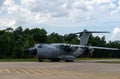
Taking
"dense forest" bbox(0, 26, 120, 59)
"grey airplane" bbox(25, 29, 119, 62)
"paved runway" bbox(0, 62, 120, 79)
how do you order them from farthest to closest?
"dense forest" bbox(0, 26, 120, 59), "grey airplane" bbox(25, 29, 119, 62), "paved runway" bbox(0, 62, 120, 79)

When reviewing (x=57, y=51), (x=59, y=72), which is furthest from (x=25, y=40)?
(x=59, y=72)

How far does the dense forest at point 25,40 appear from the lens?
117 meters

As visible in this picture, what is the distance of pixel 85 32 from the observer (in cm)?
7631

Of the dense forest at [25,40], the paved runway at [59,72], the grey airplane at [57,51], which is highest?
the dense forest at [25,40]

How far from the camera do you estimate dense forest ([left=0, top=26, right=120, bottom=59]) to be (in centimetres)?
11669

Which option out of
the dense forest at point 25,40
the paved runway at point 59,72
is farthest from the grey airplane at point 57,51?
the dense forest at point 25,40

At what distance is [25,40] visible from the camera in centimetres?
12100

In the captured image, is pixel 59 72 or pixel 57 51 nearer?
pixel 59 72

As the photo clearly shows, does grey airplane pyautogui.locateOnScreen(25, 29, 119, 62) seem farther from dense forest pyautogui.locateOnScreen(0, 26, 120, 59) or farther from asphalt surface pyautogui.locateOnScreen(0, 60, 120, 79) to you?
dense forest pyautogui.locateOnScreen(0, 26, 120, 59)

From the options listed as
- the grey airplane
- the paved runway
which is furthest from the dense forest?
the paved runway

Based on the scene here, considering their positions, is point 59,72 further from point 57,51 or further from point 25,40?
point 25,40

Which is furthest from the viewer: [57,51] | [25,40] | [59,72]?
[25,40]

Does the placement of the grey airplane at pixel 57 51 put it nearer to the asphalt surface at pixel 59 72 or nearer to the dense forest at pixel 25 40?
the asphalt surface at pixel 59 72

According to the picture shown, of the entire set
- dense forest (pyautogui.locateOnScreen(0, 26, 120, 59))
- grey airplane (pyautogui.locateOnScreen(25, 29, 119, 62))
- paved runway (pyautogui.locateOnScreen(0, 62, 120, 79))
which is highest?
dense forest (pyautogui.locateOnScreen(0, 26, 120, 59))
